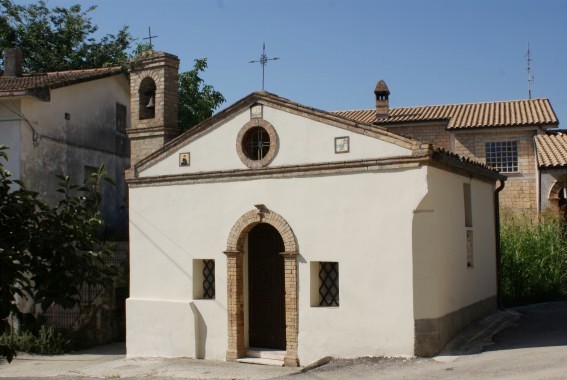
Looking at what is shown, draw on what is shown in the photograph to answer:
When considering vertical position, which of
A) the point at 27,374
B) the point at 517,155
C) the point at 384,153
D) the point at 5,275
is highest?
the point at 517,155

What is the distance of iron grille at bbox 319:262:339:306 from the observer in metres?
11.6

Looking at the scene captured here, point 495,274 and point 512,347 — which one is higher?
point 495,274

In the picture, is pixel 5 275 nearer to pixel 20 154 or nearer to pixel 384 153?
pixel 384 153

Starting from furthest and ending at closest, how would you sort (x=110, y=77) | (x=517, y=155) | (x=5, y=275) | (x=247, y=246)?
(x=517, y=155) < (x=110, y=77) < (x=247, y=246) < (x=5, y=275)

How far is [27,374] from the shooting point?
13047 millimetres

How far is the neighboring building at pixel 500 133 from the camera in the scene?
25.5m

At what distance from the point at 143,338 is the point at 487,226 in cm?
792

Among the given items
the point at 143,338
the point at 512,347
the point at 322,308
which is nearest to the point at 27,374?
the point at 143,338

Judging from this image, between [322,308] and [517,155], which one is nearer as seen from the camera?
[322,308]

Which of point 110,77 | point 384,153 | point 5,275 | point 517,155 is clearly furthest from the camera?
point 517,155

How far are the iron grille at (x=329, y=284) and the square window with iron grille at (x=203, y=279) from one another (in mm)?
2453

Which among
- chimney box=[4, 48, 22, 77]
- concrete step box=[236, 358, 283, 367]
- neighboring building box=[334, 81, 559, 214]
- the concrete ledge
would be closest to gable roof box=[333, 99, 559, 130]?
neighboring building box=[334, 81, 559, 214]

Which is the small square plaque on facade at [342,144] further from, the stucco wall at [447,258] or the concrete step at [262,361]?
the concrete step at [262,361]

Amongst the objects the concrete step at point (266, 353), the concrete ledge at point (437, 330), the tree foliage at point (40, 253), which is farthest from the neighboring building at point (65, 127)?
the tree foliage at point (40, 253)
